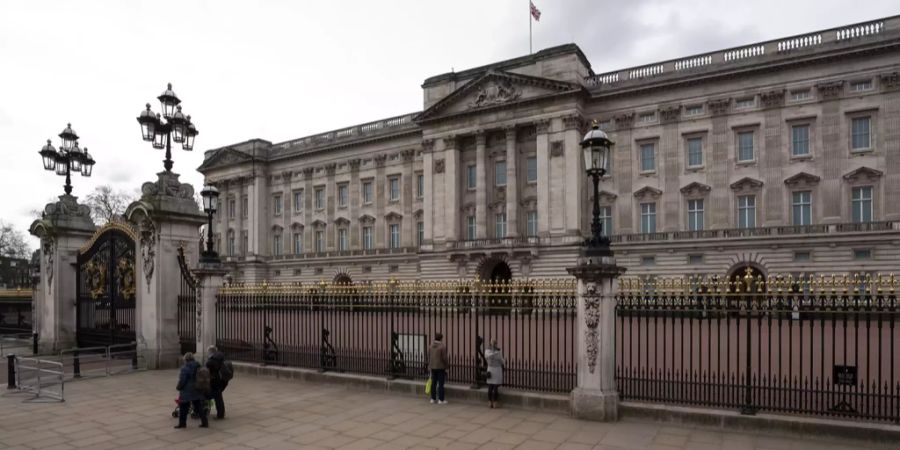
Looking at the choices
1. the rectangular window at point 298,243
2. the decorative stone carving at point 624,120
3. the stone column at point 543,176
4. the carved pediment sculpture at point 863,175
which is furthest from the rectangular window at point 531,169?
the rectangular window at point 298,243

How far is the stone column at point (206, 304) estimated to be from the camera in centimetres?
1595

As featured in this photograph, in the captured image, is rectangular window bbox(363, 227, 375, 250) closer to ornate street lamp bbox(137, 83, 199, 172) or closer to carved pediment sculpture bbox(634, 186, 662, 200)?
carved pediment sculpture bbox(634, 186, 662, 200)

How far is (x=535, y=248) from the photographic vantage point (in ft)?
145

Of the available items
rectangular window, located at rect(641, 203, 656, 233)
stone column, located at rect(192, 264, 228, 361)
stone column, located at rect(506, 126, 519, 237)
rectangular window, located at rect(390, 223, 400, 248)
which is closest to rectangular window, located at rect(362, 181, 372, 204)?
rectangular window, located at rect(390, 223, 400, 248)

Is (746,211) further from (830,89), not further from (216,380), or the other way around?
(216,380)

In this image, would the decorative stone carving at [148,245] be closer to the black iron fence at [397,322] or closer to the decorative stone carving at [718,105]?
the black iron fence at [397,322]

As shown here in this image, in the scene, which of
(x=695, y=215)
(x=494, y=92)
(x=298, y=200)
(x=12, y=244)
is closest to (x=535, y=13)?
(x=494, y=92)

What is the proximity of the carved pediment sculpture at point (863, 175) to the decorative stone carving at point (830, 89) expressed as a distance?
16.9ft

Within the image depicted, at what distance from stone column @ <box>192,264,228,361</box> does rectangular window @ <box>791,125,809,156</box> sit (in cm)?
3812

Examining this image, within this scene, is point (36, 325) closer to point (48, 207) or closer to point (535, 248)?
point (48, 207)

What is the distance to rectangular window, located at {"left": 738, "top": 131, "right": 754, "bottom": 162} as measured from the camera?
39.7 meters

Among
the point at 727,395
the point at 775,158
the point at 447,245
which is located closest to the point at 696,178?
the point at 775,158

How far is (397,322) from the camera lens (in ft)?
43.4

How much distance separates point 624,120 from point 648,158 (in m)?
3.54
